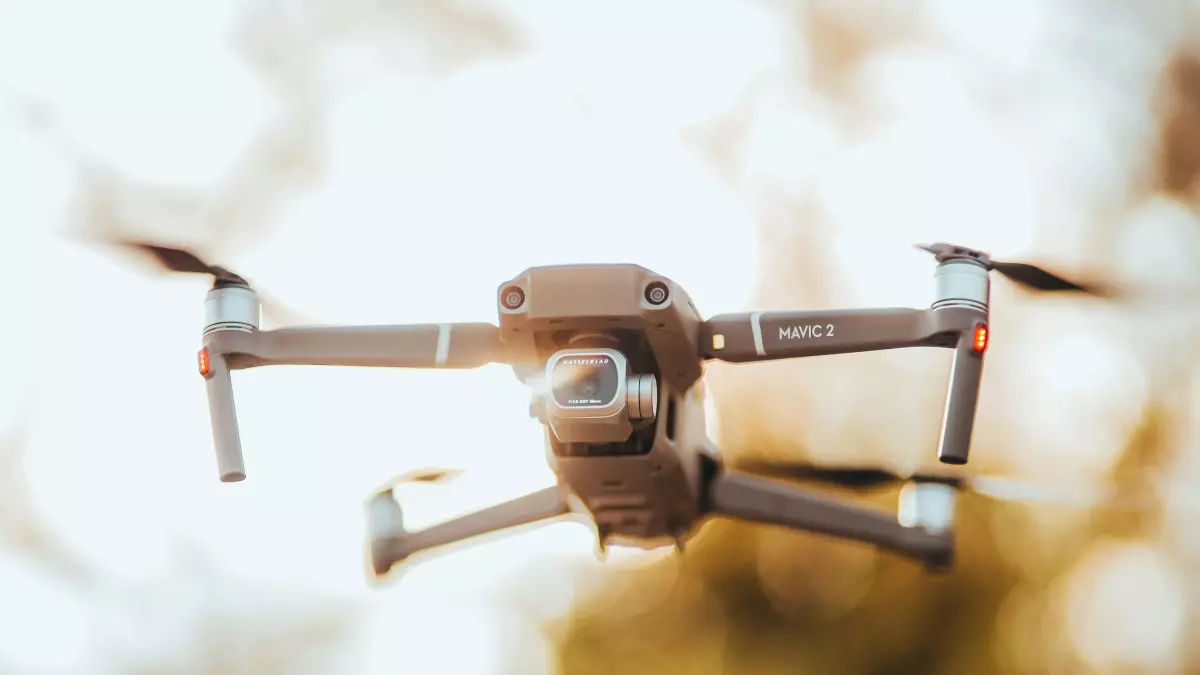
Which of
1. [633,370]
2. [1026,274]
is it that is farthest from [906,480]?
[633,370]

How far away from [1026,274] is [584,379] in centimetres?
78

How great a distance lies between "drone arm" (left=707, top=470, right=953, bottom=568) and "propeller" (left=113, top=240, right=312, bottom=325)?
901mm

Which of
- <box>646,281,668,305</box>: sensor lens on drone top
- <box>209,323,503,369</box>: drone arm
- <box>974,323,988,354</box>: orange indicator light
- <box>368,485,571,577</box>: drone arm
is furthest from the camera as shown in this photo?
<box>368,485,571,577</box>: drone arm

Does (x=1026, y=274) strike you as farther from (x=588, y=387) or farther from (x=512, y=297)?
(x=512, y=297)

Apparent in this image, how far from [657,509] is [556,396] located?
46 cm

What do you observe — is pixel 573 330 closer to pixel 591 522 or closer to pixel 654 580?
pixel 591 522

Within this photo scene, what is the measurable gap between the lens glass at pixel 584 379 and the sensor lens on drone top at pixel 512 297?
12cm

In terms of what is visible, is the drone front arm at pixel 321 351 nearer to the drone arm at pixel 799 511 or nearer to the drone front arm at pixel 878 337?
the drone front arm at pixel 878 337

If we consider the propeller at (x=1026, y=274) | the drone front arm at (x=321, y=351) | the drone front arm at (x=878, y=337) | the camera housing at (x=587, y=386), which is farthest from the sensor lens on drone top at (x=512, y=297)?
the propeller at (x=1026, y=274)

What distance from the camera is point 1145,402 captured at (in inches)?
160

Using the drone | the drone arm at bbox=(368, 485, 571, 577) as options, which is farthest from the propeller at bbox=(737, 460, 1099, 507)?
the drone arm at bbox=(368, 485, 571, 577)

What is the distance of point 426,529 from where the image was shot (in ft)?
9.18

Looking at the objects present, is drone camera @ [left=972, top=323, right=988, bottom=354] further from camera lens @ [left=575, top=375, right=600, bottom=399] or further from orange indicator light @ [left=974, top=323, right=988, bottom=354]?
camera lens @ [left=575, top=375, right=600, bottom=399]

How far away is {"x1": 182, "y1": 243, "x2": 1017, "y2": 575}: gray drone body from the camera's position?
2.14 meters
